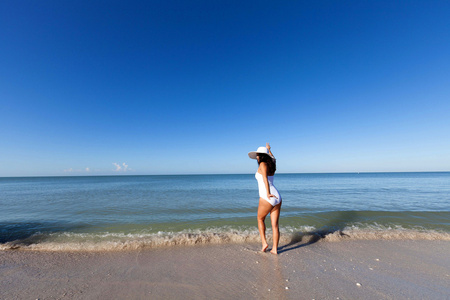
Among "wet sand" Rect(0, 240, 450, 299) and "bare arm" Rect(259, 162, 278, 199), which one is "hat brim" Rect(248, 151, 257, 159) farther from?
"wet sand" Rect(0, 240, 450, 299)

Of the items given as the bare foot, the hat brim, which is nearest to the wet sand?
the bare foot

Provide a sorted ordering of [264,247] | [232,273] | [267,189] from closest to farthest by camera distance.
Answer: [232,273], [267,189], [264,247]

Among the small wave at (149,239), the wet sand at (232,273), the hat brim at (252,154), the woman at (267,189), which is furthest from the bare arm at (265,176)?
the small wave at (149,239)

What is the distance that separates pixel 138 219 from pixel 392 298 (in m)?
9.56

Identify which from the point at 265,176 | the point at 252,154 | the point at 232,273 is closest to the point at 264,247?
the point at 232,273

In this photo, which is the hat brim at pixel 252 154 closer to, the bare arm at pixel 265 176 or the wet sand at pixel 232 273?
the bare arm at pixel 265 176

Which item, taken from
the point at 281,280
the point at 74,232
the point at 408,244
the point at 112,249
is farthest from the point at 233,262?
the point at 74,232

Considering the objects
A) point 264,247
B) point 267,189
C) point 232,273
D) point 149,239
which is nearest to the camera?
point 232,273

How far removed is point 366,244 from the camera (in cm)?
536

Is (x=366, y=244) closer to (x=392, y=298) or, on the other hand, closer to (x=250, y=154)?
(x=392, y=298)

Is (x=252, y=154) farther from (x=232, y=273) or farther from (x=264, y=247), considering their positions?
(x=232, y=273)

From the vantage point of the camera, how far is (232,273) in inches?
146

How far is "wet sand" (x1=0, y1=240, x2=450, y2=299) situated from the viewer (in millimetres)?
3086

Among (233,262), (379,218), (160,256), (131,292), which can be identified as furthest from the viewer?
(379,218)
